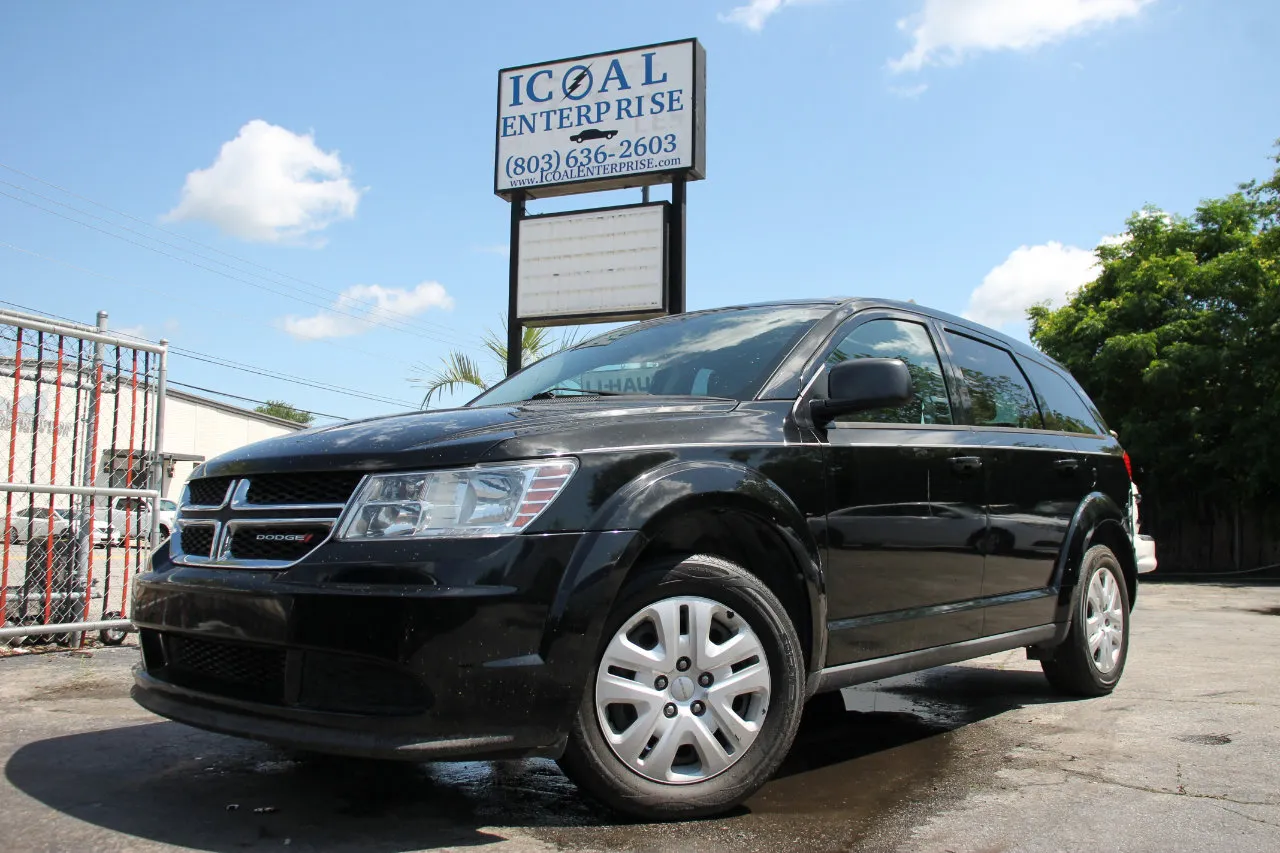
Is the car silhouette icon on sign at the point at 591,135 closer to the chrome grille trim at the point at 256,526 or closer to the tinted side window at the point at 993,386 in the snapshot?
the tinted side window at the point at 993,386

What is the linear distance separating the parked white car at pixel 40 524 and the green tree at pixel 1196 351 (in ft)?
63.1

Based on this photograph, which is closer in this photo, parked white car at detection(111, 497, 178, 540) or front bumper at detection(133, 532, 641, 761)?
front bumper at detection(133, 532, 641, 761)

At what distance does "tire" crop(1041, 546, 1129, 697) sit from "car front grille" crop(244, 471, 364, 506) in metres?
3.67

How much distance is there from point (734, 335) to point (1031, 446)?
161 cm

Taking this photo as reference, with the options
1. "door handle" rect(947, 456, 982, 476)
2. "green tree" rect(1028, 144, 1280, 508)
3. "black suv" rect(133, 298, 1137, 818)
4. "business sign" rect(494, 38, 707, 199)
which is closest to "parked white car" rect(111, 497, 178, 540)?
"black suv" rect(133, 298, 1137, 818)

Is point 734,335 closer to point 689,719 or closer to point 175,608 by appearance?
point 689,719

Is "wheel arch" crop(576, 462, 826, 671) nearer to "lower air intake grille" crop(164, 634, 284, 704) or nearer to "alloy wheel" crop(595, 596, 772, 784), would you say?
"alloy wheel" crop(595, 596, 772, 784)

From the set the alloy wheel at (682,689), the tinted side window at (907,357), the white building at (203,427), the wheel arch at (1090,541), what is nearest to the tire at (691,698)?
the alloy wheel at (682,689)

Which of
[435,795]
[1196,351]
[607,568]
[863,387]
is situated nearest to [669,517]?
[607,568]

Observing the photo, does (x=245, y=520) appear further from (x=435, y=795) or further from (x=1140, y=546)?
(x=1140, y=546)

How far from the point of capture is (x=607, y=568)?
2900mm

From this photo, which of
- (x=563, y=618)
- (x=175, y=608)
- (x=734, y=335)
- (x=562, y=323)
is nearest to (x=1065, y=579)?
(x=734, y=335)

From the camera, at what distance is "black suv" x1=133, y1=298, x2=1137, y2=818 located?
2.77m

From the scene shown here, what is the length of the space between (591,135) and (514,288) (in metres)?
1.96
